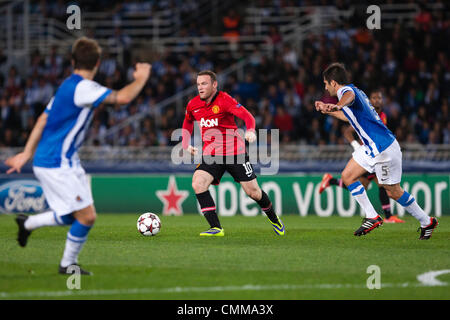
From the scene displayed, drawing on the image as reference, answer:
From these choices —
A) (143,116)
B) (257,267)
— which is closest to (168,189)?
(143,116)

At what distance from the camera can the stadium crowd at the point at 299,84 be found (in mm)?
19391

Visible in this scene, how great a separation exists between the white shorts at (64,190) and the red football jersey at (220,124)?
405 centimetres

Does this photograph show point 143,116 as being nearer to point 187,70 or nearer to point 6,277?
point 187,70

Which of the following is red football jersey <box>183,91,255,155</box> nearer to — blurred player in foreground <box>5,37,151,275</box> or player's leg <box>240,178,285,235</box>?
player's leg <box>240,178,285,235</box>

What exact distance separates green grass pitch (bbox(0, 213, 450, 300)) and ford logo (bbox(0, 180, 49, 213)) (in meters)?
5.37

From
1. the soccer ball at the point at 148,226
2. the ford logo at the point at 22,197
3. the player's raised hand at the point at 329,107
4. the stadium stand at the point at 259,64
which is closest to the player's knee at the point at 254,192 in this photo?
the soccer ball at the point at 148,226

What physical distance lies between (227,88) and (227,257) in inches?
520

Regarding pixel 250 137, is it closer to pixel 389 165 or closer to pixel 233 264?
pixel 389 165

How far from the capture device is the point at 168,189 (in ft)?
58.7

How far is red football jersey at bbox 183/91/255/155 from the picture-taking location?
36.1 ft

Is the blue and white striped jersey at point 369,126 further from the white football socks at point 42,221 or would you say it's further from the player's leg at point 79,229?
the white football socks at point 42,221

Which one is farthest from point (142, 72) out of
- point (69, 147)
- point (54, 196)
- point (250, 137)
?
point (250, 137)
